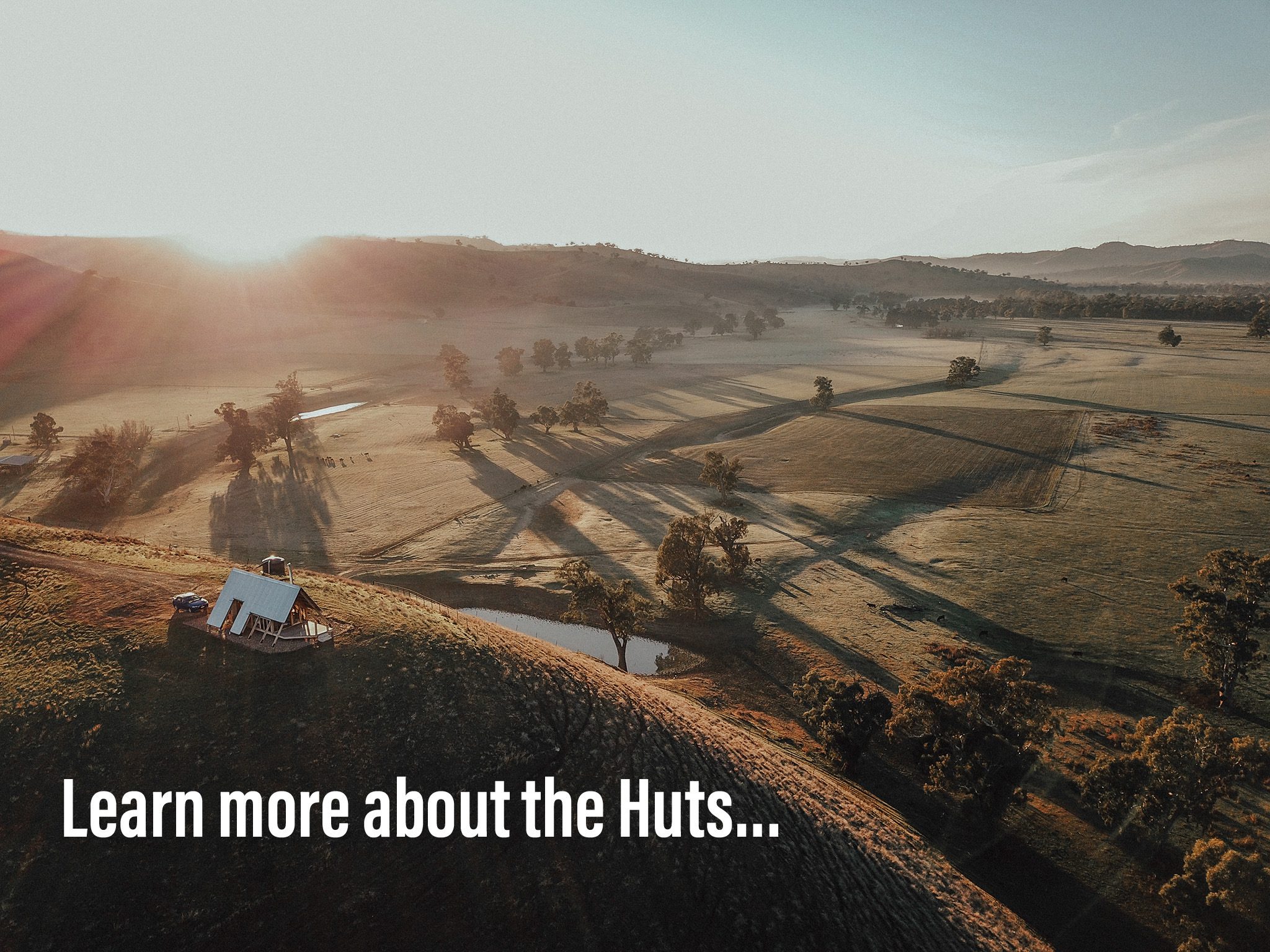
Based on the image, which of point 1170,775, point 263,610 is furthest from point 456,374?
point 1170,775

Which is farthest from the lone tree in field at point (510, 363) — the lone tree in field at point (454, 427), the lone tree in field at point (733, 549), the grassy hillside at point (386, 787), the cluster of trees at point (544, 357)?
the grassy hillside at point (386, 787)

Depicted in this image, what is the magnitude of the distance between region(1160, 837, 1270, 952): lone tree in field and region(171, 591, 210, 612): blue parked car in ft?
150

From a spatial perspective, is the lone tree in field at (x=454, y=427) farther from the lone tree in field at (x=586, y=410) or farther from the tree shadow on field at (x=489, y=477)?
the lone tree in field at (x=586, y=410)

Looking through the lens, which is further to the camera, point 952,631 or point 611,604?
point 952,631

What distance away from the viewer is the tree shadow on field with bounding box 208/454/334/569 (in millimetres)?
66438

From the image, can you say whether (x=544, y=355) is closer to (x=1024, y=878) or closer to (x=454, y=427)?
(x=454, y=427)

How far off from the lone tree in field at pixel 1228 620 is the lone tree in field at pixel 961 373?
109 m

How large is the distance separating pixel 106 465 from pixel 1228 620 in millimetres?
112993

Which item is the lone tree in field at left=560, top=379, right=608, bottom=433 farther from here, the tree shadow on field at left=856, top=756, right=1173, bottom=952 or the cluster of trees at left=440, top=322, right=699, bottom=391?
the tree shadow on field at left=856, top=756, right=1173, bottom=952

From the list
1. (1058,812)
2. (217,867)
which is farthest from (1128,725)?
(217,867)

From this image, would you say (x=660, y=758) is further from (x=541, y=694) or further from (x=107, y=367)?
(x=107, y=367)

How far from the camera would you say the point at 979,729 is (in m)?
33.9

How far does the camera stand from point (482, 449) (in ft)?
346

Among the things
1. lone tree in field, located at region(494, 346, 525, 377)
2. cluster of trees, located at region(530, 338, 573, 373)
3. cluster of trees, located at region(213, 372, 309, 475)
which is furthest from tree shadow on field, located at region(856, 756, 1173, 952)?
cluster of trees, located at region(530, 338, 573, 373)
